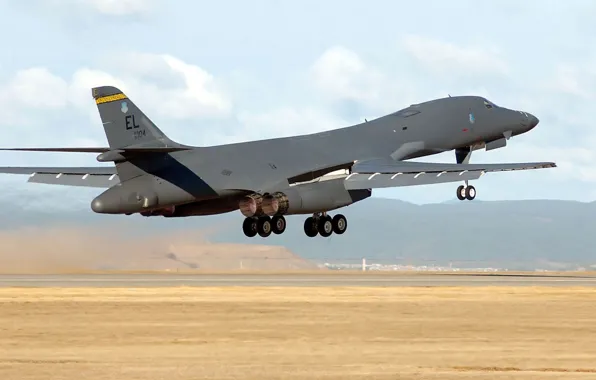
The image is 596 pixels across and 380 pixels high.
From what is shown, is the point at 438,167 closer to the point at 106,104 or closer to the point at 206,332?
the point at 106,104

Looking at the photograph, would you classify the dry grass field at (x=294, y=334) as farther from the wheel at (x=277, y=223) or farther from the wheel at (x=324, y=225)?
the wheel at (x=324, y=225)

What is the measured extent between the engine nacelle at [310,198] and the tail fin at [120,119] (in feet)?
22.0

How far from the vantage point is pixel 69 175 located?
194 ft

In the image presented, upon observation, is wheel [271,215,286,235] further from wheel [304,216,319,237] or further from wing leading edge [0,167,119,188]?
wing leading edge [0,167,119,188]

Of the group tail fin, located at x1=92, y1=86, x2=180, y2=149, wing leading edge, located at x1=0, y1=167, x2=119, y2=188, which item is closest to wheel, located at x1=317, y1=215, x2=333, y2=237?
wing leading edge, located at x1=0, y1=167, x2=119, y2=188

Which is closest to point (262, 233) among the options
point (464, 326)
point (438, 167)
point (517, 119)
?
point (438, 167)

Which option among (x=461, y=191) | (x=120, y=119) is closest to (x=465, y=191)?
(x=461, y=191)

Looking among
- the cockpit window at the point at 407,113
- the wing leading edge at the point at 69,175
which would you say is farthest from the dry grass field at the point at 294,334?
the cockpit window at the point at 407,113

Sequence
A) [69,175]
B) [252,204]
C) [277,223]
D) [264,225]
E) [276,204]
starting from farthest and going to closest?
[69,175] → [264,225] → [277,223] → [252,204] → [276,204]

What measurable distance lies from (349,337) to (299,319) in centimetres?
443

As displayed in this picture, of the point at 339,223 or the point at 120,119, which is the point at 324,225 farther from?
the point at 120,119

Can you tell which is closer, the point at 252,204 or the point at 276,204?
the point at 276,204

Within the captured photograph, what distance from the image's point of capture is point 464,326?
97.6ft

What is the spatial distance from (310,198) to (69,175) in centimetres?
1216
